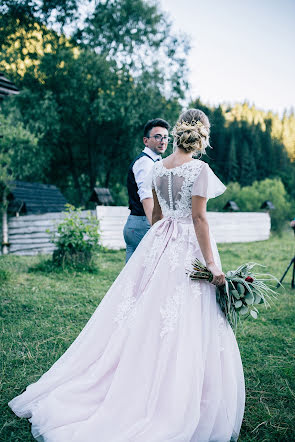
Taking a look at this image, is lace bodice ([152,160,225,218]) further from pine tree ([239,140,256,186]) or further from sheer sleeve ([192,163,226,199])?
pine tree ([239,140,256,186])

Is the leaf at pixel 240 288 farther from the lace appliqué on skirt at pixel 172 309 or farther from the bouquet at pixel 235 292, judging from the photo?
the lace appliqué on skirt at pixel 172 309

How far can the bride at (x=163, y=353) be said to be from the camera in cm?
233

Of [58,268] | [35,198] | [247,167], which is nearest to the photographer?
[58,268]

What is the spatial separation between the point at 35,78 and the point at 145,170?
21.0m

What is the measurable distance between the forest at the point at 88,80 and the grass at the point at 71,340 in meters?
13.3

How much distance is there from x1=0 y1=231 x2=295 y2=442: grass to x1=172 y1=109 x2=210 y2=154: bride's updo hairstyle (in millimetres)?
2140

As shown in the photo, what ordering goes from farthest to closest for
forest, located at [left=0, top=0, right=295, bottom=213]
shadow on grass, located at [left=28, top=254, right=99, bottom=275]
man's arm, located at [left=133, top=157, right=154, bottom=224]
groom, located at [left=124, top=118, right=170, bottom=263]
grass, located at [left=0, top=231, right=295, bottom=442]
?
forest, located at [left=0, top=0, right=295, bottom=213]
shadow on grass, located at [left=28, top=254, right=99, bottom=275]
groom, located at [left=124, top=118, right=170, bottom=263]
man's arm, located at [left=133, top=157, right=154, bottom=224]
grass, located at [left=0, top=231, right=295, bottom=442]

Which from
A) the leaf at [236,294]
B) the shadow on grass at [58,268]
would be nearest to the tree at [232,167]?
the shadow on grass at [58,268]

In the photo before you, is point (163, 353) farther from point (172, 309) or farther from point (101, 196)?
point (101, 196)

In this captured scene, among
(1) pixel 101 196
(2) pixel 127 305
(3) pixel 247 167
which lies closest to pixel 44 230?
(1) pixel 101 196

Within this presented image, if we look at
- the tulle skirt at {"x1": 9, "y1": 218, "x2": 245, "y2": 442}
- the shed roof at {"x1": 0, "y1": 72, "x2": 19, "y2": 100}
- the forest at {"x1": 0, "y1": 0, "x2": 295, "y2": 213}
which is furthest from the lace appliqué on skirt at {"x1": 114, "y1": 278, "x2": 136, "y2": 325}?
the forest at {"x1": 0, "y1": 0, "x2": 295, "y2": 213}

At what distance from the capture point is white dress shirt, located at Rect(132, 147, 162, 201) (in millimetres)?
3854

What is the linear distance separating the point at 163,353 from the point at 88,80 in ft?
69.9

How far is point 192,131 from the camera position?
2.64m
